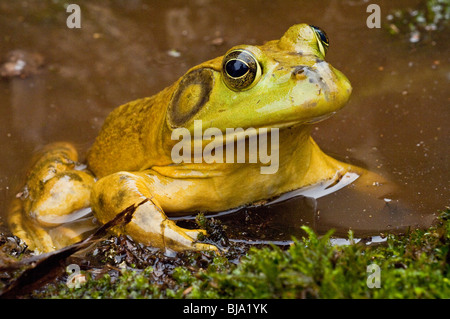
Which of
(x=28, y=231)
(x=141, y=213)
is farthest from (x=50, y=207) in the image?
(x=141, y=213)

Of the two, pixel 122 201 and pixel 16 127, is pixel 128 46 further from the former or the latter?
pixel 122 201

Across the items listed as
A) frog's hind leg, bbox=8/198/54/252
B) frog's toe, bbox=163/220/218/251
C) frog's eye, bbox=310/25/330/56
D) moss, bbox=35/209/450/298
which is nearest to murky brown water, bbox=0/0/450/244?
frog's hind leg, bbox=8/198/54/252

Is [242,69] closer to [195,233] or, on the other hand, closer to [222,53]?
[195,233]

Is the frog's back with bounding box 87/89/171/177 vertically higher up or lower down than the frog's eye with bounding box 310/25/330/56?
lower down

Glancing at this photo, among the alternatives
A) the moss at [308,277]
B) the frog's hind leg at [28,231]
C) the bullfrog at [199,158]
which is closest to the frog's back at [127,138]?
the bullfrog at [199,158]

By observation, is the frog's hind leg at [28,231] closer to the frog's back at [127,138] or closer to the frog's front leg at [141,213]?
the frog's front leg at [141,213]

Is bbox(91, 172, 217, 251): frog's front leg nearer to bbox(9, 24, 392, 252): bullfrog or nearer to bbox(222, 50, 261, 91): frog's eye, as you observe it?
bbox(9, 24, 392, 252): bullfrog

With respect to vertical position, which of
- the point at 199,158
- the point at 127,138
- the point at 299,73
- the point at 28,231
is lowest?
the point at 28,231
